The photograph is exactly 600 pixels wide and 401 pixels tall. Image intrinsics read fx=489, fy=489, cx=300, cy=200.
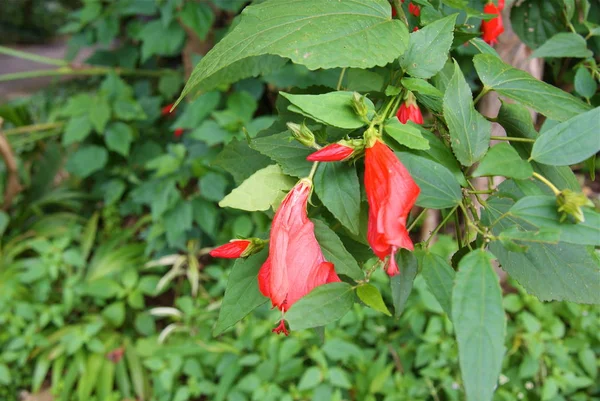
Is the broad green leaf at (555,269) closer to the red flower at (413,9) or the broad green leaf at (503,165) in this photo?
the broad green leaf at (503,165)

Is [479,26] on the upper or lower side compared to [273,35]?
lower

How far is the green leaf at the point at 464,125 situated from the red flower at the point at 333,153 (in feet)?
0.25

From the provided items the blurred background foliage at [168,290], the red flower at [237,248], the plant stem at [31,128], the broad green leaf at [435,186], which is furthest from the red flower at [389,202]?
the plant stem at [31,128]

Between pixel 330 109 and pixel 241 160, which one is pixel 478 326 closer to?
pixel 330 109

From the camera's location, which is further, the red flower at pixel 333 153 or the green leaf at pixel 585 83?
the green leaf at pixel 585 83

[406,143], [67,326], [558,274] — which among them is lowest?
[67,326]

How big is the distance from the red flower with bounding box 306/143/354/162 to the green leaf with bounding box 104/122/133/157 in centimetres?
150

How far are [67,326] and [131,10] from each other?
3.59 ft

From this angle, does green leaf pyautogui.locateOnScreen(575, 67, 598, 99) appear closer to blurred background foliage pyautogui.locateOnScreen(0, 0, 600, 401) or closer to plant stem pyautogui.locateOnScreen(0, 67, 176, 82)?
blurred background foliage pyautogui.locateOnScreen(0, 0, 600, 401)

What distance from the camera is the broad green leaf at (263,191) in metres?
0.40

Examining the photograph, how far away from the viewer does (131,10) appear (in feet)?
5.40

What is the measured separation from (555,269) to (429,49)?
0.65 feet

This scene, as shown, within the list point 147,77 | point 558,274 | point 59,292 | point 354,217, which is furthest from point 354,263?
point 147,77

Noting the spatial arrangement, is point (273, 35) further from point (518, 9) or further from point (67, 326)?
point (67, 326)
